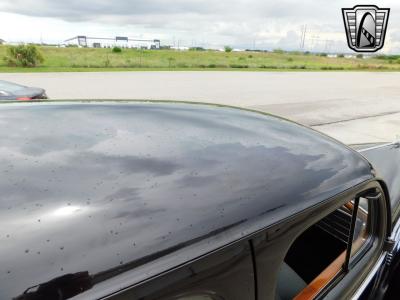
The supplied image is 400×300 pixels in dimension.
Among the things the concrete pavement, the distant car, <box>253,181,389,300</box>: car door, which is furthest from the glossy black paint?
the distant car

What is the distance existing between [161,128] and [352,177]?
824 millimetres

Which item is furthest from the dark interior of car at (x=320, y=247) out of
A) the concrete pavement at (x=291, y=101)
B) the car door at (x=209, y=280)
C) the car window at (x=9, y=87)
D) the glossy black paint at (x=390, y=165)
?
the car window at (x=9, y=87)

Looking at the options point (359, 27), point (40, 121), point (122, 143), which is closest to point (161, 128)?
point (122, 143)

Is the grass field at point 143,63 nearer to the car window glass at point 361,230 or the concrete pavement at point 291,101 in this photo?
the concrete pavement at point 291,101

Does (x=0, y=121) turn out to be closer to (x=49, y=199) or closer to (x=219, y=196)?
(x=49, y=199)

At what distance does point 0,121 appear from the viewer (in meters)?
1.47

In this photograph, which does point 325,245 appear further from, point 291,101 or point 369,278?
point 291,101

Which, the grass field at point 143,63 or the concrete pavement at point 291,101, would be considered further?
the grass field at point 143,63

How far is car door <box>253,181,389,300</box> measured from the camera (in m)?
1.11

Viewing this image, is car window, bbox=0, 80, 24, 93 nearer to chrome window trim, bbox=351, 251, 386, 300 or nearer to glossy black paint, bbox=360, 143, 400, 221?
glossy black paint, bbox=360, 143, 400, 221

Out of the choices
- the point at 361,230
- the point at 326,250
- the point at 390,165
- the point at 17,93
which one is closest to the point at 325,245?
the point at 326,250

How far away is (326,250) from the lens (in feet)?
6.89

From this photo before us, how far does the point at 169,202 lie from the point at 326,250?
4.70 feet

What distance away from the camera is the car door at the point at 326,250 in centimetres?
111
